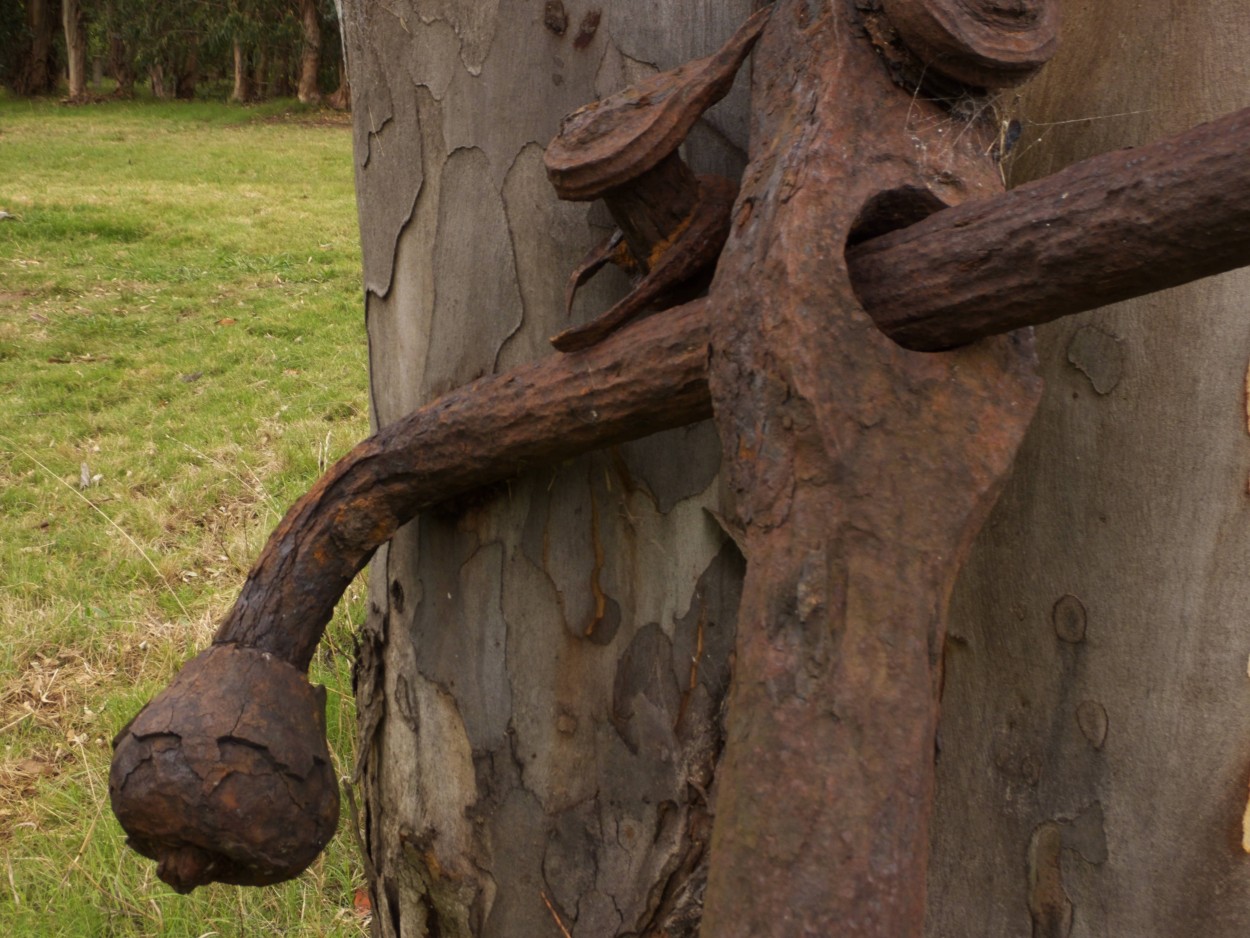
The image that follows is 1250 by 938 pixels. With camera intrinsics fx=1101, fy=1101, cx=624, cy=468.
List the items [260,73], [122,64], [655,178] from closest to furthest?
[655,178] → [260,73] → [122,64]

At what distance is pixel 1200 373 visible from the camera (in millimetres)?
1037

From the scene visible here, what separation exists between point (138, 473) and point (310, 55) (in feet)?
70.2

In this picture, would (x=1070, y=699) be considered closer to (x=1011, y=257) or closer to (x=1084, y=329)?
(x=1084, y=329)

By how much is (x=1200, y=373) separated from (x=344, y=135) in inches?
758

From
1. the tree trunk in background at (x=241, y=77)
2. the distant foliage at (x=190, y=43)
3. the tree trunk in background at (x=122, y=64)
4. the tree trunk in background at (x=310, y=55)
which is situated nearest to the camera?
the tree trunk in background at (x=310, y=55)

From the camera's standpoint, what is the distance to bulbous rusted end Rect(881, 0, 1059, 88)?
0.85 metres

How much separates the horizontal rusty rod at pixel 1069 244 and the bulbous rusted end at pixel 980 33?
0.15 metres

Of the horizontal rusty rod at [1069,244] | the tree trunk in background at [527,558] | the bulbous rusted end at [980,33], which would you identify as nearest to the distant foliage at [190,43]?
the tree trunk in background at [527,558]

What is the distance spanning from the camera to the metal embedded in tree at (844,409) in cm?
66

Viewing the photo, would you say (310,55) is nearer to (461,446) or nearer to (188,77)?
(188,77)

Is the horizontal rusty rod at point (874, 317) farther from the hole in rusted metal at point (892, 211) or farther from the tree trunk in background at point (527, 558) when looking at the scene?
the tree trunk in background at point (527, 558)

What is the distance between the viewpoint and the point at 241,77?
2428 centimetres

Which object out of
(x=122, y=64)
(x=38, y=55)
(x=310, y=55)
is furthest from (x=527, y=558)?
(x=122, y=64)

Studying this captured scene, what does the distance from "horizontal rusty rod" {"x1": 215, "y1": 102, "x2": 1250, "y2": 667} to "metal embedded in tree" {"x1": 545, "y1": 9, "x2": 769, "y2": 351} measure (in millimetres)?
76
